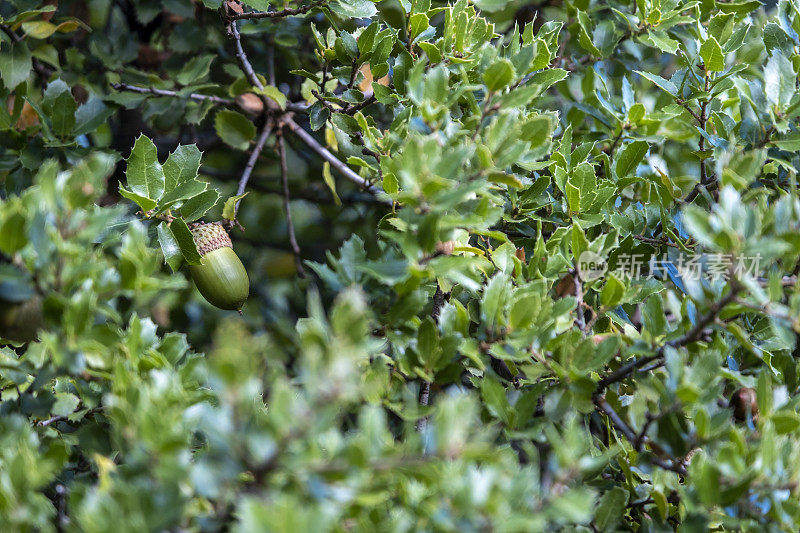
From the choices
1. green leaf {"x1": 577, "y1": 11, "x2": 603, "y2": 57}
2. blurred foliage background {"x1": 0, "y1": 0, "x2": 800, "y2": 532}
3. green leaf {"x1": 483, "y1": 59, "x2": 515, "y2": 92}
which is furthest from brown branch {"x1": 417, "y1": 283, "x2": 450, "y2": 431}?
green leaf {"x1": 577, "y1": 11, "x2": 603, "y2": 57}

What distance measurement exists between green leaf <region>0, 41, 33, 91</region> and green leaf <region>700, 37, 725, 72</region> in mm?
1290

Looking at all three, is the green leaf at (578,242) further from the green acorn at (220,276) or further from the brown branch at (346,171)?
the green acorn at (220,276)

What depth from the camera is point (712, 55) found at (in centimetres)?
119

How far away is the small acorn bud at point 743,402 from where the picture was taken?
105cm

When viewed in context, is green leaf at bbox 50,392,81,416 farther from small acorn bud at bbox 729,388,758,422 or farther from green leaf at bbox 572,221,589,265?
small acorn bud at bbox 729,388,758,422

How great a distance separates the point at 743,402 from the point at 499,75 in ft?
1.95

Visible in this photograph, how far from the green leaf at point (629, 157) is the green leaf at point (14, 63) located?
1177 mm

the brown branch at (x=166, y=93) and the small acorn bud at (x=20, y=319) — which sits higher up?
the small acorn bud at (x=20, y=319)

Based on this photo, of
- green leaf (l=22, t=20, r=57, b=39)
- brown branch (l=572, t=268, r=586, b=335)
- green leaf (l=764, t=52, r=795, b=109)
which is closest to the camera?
brown branch (l=572, t=268, r=586, b=335)

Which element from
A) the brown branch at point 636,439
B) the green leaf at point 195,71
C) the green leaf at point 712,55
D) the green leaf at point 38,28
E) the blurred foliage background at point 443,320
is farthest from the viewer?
the green leaf at point 195,71

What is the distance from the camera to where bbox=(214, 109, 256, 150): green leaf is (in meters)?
1.57

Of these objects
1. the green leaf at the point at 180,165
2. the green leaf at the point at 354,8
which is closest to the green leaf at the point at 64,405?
the green leaf at the point at 180,165

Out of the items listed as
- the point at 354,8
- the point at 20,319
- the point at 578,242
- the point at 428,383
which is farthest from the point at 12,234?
the point at 354,8

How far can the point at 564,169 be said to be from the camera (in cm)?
114
